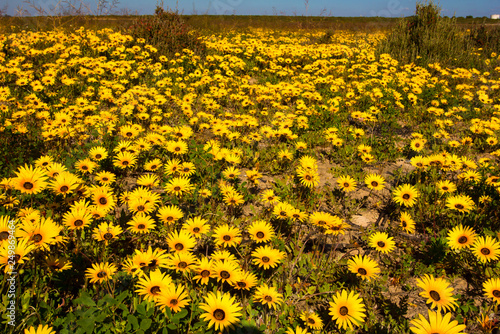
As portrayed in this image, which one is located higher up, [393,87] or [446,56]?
[446,56]

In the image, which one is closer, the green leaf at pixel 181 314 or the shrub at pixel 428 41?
the green leaf at pixel 181 314

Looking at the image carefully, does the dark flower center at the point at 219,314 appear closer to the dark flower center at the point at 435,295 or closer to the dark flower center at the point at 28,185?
the dark flower center at the point at 435,295

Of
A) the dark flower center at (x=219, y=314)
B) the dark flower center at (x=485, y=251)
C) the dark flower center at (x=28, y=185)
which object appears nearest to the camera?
the dark flower center at (x=219, y=314)

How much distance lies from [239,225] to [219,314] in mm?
1424

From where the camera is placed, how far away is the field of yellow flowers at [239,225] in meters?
1.96

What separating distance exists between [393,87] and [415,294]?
22.3 feet

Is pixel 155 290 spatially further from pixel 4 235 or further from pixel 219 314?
pixel 4 235

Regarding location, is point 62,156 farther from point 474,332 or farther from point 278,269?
point 474,332

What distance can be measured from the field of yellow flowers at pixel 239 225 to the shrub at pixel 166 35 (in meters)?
3.45

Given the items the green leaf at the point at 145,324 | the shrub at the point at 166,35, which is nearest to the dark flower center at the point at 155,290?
the green leaf at the point at 145,324

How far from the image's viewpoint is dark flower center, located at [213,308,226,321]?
1789 millimetres

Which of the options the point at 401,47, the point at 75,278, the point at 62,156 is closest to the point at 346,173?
the point at 75,278

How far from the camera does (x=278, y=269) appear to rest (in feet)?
8.30

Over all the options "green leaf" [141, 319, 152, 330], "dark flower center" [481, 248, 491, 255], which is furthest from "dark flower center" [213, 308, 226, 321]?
"dark flower center" [481, 248, 491, 255]
